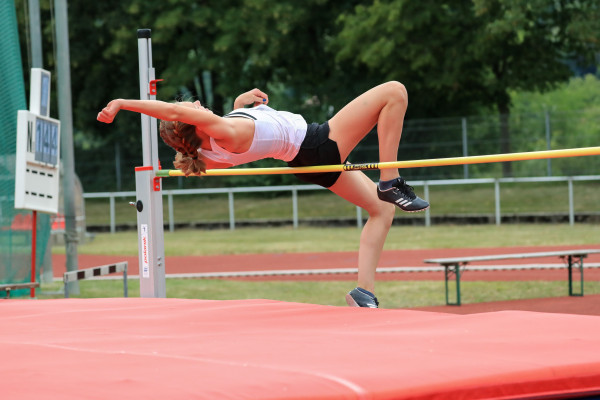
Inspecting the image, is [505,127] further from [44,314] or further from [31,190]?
[44,314]

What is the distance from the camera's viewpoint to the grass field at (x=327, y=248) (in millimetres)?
10727

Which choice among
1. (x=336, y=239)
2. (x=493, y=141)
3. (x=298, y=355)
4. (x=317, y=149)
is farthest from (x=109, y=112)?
(x=493, y=141)

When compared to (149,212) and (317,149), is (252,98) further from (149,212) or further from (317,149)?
(149,212)

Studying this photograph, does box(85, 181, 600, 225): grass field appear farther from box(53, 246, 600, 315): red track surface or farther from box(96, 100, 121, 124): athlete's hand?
box(96, 100, 121, 124): athlete's hand

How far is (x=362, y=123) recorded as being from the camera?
5.42 meters

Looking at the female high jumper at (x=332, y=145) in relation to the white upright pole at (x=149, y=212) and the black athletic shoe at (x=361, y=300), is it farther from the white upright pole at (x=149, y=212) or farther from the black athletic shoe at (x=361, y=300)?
the white upright pole at (x=149, y=212)

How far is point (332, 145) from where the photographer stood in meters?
5.41

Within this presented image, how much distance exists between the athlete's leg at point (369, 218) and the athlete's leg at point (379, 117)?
0.77ft

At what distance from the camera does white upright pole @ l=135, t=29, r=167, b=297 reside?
630cm

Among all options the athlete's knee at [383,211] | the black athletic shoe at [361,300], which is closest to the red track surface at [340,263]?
the athlete's knee at [383,211]

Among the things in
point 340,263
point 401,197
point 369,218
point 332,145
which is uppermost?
point 332,145

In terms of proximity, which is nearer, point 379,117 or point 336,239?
point 379,117

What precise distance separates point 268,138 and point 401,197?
0.77 meters

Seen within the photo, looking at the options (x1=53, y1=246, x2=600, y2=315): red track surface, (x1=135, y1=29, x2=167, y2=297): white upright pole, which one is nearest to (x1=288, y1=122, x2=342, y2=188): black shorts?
(x1=135, y1=29, x2=167, y2=297): white upright pole
